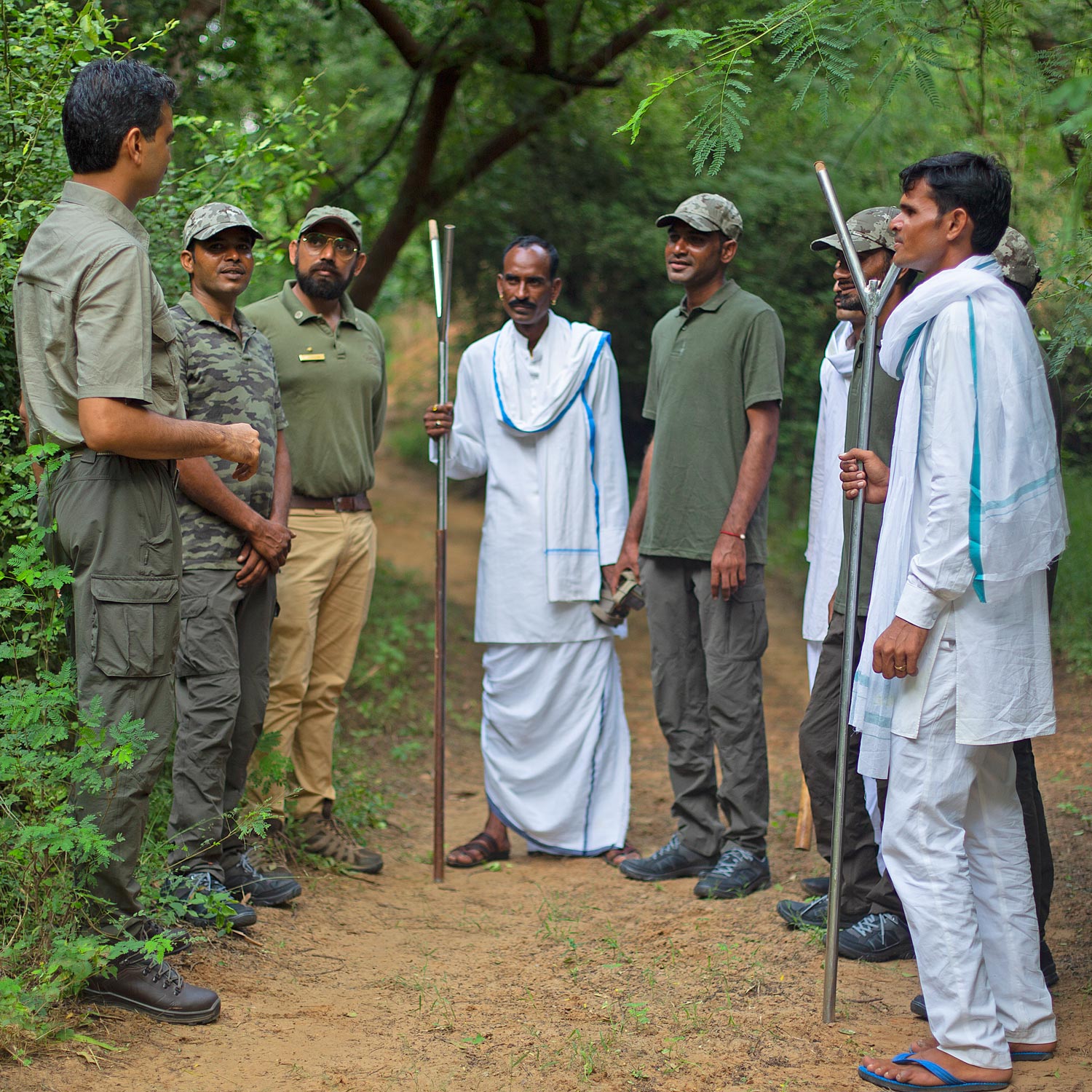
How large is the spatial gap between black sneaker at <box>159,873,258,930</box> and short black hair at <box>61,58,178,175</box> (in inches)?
74.6

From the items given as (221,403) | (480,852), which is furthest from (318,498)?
(480,852)

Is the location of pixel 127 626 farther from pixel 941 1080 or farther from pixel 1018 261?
pixel 1018 261

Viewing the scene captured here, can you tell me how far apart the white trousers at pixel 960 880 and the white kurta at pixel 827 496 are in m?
1.17

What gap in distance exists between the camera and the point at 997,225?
290 centimetres

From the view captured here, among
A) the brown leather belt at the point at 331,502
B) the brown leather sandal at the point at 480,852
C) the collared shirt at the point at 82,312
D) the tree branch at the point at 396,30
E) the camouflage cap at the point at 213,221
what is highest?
the tree branch at the point at 396,30

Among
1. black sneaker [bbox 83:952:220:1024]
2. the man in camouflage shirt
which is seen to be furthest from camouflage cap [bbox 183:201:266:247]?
black sneaker [bbox 83:952:220:1024]

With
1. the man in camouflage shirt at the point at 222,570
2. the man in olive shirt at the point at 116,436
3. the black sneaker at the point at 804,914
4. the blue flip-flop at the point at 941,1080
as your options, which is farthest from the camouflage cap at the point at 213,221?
the blue flip-flop at the point at 941,1080

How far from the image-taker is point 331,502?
4441 mm

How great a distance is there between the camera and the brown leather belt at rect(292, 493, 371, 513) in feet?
14.4

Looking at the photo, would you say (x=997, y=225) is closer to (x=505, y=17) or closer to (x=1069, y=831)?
(x=1069, y=831)

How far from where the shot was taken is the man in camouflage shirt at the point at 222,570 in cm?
373

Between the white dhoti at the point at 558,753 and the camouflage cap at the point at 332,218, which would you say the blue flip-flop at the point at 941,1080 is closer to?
the white dhoti at the point at 558,753

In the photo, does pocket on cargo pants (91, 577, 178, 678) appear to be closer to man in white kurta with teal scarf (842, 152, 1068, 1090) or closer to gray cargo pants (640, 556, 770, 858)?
man in white kurta with teal scarf (842, 152, 1068, 1090)

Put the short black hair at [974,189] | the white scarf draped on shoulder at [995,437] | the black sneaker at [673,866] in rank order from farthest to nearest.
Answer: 1. the black sneaker at [673,866]
2. the short black hair at [974,189]
3. the white scarf draped on shoulder at [995,437]
